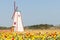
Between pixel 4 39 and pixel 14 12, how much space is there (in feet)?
91.0

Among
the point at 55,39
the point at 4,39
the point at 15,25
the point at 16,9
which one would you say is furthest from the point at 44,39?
the point at 16,9

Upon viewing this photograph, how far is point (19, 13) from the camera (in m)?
35.9

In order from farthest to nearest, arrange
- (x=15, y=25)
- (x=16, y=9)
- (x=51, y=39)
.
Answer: (x=16, y=9), (x=15, y=25), (x=51, y=39)

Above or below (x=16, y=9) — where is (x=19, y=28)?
below

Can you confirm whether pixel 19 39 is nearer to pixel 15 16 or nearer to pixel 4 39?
pixel 4 39

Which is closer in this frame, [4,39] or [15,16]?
[4,39]

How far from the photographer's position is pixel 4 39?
9258 mm

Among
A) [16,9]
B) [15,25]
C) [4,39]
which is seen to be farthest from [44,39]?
[16,9]

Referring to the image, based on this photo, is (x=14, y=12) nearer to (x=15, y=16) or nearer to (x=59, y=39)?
(x=15, y=16)

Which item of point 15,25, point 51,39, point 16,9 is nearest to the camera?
point 51,39

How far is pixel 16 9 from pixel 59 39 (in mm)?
29731

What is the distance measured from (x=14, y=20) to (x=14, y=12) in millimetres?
1211

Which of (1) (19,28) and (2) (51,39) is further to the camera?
(1) (19,28)

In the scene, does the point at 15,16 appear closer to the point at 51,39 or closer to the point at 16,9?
the point at 16,9
